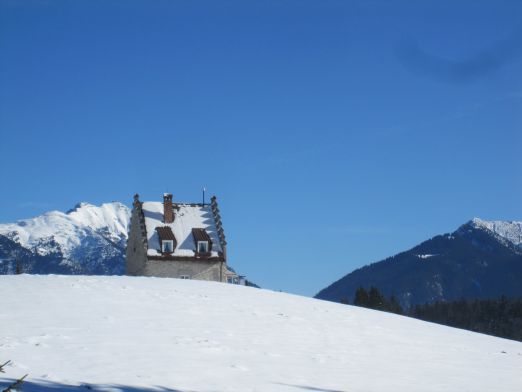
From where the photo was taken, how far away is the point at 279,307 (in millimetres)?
36500

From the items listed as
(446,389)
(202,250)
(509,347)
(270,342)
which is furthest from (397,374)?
(202,250)

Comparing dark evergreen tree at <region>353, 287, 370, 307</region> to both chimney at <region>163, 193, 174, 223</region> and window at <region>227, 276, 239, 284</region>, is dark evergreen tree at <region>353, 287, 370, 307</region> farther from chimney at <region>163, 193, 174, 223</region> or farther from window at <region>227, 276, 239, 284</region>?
chimney at <region>163, 193, 174, 223</region>

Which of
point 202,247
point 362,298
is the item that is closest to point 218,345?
point 202,247

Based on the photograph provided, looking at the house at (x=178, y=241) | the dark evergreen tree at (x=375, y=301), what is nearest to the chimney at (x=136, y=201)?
the house at (x=178, y=241)

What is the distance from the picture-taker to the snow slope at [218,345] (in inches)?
767

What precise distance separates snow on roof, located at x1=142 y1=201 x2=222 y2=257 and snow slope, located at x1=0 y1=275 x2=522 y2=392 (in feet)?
94.0

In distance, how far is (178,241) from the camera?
226 ft

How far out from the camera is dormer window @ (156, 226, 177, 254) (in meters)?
67.9

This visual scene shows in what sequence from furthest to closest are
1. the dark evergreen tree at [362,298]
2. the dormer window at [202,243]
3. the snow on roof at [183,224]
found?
the dark evergreen tree at [362,298] < the dormer window at [202,243] < the snow on roof at [183,224]

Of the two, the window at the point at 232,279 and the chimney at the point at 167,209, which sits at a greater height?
the chimney at the point at 167,209

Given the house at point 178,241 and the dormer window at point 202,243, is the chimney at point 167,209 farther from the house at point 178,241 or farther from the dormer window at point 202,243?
the dormer window at point 202,243

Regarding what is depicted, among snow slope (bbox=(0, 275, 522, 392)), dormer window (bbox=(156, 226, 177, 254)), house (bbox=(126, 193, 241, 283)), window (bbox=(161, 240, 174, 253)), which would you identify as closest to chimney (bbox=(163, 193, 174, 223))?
house (bbox=(126, 193, 241, 283))

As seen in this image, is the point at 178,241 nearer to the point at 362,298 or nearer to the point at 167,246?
the point at 167,246

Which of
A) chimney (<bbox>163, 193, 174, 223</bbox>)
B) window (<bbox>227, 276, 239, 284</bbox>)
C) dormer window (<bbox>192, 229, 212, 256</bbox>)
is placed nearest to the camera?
dormer window (<bbox>192, 229, 212, 256</bbox>)
